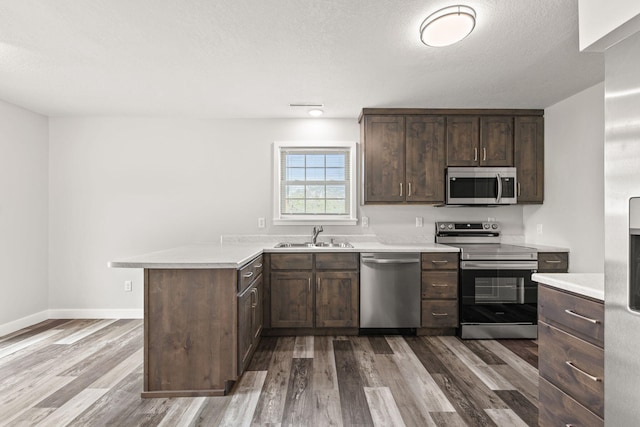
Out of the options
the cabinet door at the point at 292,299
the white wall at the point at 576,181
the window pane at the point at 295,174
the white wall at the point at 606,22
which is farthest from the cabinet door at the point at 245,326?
the white wall at the point at 576,181

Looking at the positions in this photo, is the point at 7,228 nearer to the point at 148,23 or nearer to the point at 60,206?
the point at 60,206

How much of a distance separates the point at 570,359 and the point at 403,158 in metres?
2.56

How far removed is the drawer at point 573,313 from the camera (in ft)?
4.54

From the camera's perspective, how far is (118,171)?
4.08 meters

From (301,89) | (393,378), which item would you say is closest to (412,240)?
(393,378)

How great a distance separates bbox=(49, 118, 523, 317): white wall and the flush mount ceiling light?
202 cm

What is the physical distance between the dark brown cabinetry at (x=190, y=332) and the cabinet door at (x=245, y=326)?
0.24 feet

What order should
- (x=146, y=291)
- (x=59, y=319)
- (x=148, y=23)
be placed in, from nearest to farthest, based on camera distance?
1. (x=148, y=23)
2. (x=146, y=291)
3. (x=59, y=319)

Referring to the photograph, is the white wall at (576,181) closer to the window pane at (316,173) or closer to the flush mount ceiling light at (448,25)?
the flush mount ceiling light at (448,25)

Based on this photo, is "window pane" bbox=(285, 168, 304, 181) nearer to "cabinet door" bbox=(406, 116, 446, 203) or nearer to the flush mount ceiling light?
"cabinet door" bbox=(406, 116, 446, 203)

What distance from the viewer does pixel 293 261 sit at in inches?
135

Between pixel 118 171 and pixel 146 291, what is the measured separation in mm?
2475

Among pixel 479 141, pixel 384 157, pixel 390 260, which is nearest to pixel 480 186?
pixel 479 141

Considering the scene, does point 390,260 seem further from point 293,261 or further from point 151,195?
point 151,195
